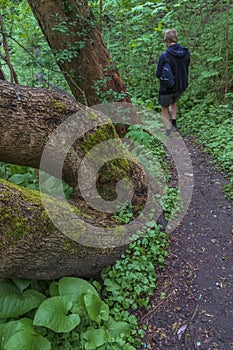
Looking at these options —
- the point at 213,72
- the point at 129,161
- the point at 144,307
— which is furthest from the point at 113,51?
the point at 144,307

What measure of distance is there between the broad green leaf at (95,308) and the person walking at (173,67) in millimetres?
4713

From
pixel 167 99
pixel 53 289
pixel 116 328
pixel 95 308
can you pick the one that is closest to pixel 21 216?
pixel 53 289

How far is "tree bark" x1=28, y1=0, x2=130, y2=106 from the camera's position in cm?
439

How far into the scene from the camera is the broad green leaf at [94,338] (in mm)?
2371

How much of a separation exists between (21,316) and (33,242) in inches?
29.1

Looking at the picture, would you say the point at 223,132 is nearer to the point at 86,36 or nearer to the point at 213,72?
the point at 213,72

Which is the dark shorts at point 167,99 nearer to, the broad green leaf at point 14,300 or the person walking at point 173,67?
the person walking at point 173,67

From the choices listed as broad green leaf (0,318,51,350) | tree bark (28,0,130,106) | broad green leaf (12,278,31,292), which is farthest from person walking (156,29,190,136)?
broad green leaf (0,318,51,350)

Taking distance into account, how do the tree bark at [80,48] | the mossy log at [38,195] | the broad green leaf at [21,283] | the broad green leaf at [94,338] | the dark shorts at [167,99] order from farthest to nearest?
the dark shorts at [167,99] → the tree bark at [80,48] → the broad green leaf at [21,283] → the broad green leaf at [94,338] → the mossy log at [38,195]

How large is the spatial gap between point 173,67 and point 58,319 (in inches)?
Answer: 216

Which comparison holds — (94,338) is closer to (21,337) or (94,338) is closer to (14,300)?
(21,337)

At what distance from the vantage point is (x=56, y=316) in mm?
2361

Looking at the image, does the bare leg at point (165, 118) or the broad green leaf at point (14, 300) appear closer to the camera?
the broad green leaf at point (14, 300)

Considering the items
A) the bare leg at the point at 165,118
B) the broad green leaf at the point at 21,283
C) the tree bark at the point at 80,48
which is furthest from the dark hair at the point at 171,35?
the broad green leaf at the point at 21,283
